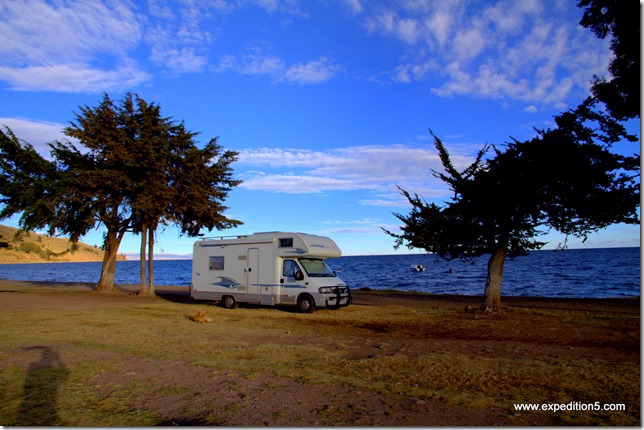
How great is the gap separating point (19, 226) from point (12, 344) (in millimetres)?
18728

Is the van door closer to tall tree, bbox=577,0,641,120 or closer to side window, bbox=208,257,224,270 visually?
side window, bbox=208,257,224,270

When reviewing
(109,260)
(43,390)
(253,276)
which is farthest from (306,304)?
(109,260)

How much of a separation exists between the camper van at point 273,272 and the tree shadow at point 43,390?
10.2 metres

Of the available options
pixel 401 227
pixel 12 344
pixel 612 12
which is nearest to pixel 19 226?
pixel 12 344

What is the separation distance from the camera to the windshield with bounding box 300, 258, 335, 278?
18.5 metres

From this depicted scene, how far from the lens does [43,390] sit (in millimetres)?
6312

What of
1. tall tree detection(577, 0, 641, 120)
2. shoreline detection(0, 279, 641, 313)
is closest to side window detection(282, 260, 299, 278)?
shoreline detection(0, 279, 641, 313)

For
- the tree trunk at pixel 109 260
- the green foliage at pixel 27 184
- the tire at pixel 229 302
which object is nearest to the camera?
the tire at pixel 229 302

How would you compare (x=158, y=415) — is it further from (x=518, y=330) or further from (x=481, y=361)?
(x=518, y=330)

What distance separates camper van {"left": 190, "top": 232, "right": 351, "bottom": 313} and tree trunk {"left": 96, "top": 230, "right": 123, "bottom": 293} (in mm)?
10872

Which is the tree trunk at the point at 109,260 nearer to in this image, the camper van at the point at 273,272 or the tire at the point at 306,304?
the camper van at the point at 273,272

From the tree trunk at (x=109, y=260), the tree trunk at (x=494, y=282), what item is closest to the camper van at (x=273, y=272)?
the tree trunk at (x=494, y=282)

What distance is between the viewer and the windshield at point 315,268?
18.5 metres

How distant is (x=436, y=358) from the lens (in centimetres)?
848
